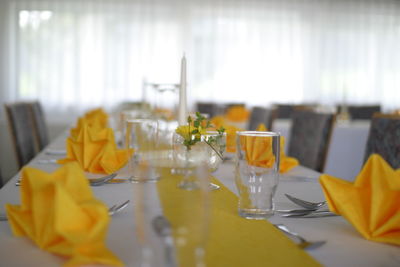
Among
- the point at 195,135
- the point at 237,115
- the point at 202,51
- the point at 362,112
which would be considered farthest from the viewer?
the point at 202,51

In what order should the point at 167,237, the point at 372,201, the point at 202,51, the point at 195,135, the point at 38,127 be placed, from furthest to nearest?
the point at 202,51 < the point at 38,127 < the point at 195,135 < the point at 372,201 < the point at 167,237

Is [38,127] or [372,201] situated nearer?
[372,201]

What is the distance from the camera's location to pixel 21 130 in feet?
8.68

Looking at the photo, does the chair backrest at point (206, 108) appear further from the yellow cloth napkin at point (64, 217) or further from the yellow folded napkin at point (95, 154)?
the yellow cloth napkin at point (64, 217)

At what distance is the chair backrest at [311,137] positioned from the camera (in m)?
2.23

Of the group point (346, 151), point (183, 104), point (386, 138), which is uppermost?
point (183, 104)

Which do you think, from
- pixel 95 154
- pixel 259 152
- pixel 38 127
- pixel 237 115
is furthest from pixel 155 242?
pixel 237 115

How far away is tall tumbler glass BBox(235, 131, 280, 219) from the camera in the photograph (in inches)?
36.1

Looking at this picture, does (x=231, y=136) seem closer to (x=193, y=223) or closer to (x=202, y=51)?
(x=193, y=223)

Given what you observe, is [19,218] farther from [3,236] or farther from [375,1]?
[375,1]

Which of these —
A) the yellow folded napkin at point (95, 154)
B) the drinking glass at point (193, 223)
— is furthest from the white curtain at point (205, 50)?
the drinking glass at point (193, 223)

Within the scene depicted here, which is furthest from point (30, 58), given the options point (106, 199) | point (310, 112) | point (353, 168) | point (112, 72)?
point (106, 199)

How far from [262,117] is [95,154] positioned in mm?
1919

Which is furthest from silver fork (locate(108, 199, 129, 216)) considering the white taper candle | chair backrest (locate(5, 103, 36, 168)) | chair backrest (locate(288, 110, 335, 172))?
chair backrest (locate(5, 103, 36, 168))
